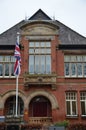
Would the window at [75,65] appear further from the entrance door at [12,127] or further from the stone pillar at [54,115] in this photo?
the entrance door at [12,127]

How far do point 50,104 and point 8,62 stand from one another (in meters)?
6.12

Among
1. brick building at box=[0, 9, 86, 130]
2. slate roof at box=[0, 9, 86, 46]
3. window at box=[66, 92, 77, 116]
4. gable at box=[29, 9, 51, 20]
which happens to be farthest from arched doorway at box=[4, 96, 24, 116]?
gable at box=[29, 9, 51, 20]

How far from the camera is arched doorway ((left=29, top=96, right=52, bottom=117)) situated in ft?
95.8

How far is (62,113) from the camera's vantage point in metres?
28.1

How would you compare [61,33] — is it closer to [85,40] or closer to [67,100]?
[85,40]

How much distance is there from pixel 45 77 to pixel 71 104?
12.4ft

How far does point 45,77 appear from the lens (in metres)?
28.6

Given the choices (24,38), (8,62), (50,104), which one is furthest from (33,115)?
(24,38)

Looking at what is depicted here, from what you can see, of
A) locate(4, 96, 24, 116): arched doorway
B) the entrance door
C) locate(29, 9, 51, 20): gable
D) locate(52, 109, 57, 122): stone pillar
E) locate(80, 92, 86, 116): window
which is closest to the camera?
the entrance door

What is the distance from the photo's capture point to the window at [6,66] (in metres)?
29.6

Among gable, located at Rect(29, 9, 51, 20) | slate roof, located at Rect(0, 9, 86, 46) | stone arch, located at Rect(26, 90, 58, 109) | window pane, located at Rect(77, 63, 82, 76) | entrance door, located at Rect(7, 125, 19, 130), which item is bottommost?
entrance door, located at Rect(7, 125, 19, 130)

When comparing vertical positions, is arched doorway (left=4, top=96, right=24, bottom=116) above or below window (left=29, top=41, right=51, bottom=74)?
below

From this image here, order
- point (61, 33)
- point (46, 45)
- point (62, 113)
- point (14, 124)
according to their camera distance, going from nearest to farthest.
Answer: point (14, 124), point (62, 113), point (46, 45), point (61, 33)

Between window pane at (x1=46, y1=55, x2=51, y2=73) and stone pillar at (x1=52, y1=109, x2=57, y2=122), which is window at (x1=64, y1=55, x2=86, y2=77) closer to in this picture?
window pane at (x1=46, y1=55, x2=51, y2=73)
